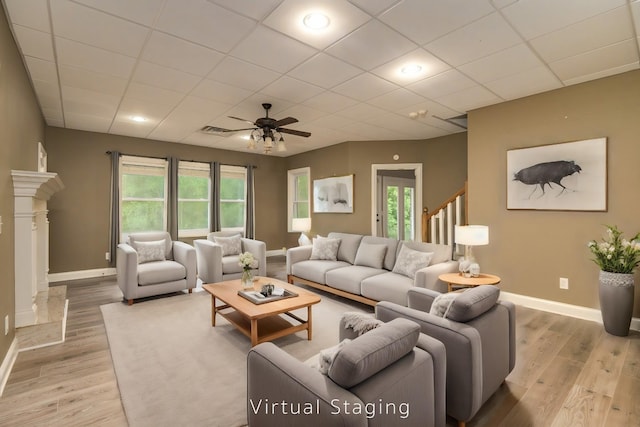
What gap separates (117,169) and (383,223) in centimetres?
550

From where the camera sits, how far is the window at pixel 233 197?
7.21 m

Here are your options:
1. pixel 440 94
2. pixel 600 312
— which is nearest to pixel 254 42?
pixel 440 94

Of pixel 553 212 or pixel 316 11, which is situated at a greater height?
pixel 316 11

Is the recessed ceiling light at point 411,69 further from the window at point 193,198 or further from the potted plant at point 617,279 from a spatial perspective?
the window at point 193,198

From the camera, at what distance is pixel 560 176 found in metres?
3.62

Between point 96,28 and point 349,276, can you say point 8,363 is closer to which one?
point 96,28

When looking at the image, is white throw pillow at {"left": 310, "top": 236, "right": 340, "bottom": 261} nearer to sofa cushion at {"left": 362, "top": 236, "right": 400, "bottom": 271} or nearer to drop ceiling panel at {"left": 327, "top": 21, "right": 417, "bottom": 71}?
sofa cushion at {"left": 362, "top": 236, "right": 400, "bottom": 271}

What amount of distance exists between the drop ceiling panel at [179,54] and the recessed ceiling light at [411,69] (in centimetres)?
175

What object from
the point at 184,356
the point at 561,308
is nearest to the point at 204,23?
the point at 184,356

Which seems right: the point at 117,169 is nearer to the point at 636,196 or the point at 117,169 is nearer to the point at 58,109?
the point at 58,109

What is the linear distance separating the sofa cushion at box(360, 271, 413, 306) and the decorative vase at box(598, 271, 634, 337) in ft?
6.14

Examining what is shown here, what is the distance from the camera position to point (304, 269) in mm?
4871

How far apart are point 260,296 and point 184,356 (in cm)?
85

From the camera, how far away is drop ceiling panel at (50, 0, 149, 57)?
2.21m
